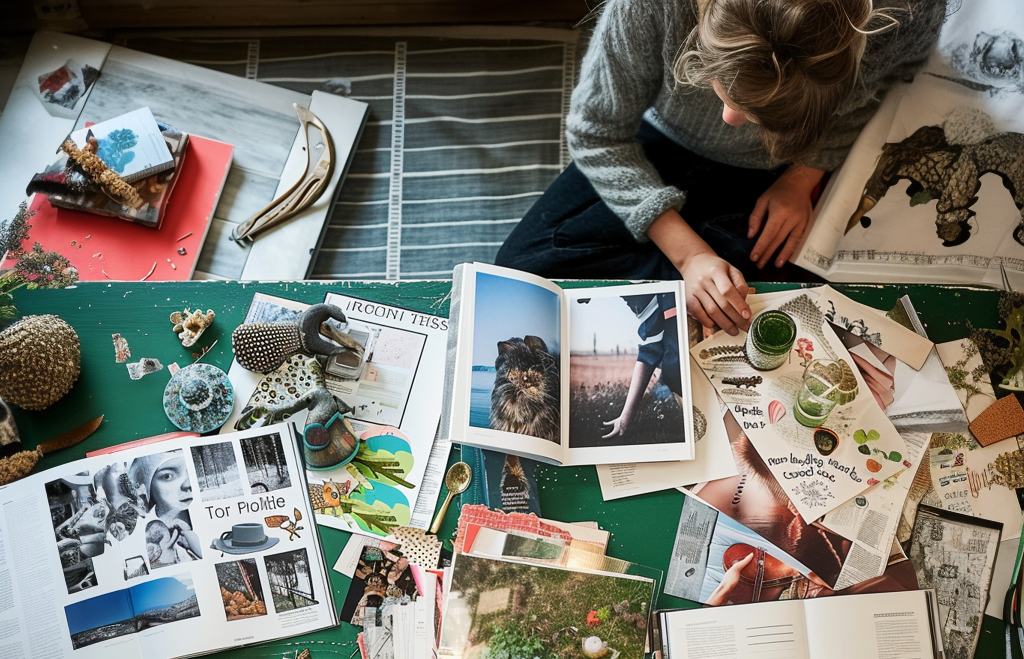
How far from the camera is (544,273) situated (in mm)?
1134

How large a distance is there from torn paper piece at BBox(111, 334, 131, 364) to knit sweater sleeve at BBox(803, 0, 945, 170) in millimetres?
942

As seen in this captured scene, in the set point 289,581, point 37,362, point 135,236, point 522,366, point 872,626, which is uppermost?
point 135,236

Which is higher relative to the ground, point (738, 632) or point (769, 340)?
point (769, 340)

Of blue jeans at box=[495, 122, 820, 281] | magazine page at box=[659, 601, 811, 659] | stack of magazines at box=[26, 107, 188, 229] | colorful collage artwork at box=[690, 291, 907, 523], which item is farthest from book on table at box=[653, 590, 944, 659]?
stack of magazines at box=[26, 107, 188, 229]

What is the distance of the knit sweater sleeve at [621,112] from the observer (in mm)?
916

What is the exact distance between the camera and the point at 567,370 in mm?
946

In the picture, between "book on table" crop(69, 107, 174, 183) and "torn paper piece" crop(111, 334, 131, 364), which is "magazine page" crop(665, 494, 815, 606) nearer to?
"torn paper piece" crop(111, 334, 131, 364)

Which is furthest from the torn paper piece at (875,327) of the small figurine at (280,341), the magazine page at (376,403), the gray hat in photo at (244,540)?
the gray hat in photo at (244,540)

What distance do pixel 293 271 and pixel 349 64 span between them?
1.75ft

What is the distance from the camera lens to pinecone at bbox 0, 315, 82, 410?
876mm

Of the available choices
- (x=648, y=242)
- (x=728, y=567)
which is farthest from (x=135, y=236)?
(x=728, y=567)

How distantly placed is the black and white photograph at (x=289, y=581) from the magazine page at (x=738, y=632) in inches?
17.1

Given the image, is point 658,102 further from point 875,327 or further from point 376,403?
point 376,403

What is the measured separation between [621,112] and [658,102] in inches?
3.2
